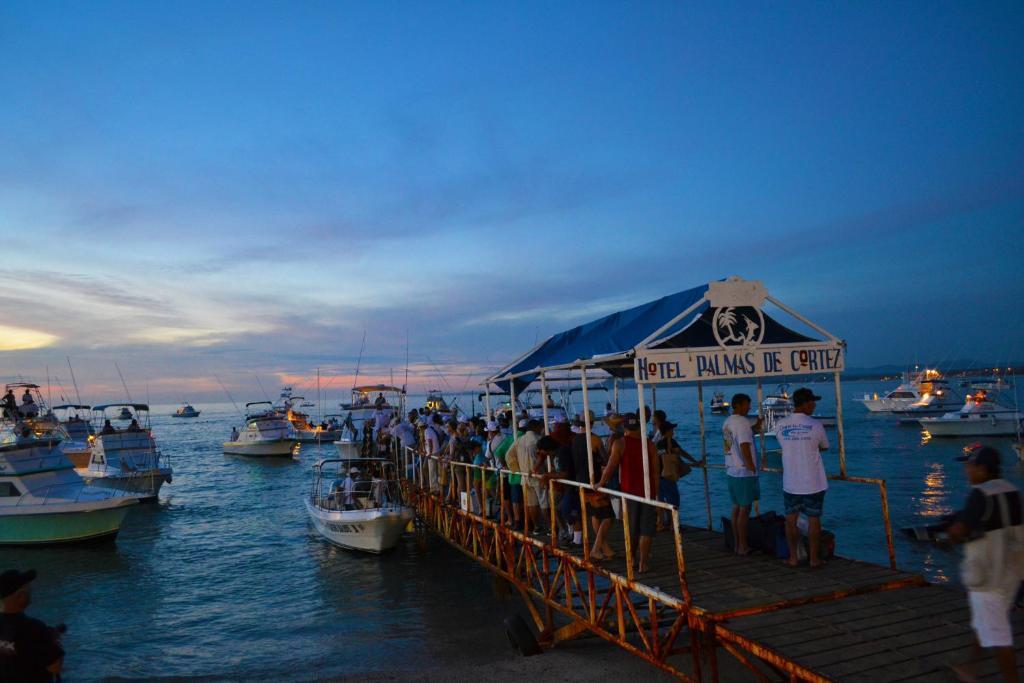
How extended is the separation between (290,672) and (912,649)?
33.2 ft

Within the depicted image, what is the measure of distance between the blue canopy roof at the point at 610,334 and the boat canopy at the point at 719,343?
0.02 m

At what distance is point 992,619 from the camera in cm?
462

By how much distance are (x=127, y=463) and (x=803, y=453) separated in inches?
1411

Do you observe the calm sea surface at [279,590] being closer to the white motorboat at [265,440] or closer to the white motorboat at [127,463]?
the white motorboat at [127,463]

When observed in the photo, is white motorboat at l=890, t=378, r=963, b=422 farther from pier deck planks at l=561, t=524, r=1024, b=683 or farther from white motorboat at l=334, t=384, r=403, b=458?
pier deck planks at l=561, t=524, r=1024, b=683

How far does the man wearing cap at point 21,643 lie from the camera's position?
4809 millimetres

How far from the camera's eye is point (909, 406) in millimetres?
64812

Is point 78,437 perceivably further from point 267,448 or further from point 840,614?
point 840,614

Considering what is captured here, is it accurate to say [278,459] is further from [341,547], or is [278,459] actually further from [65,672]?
[65,672]

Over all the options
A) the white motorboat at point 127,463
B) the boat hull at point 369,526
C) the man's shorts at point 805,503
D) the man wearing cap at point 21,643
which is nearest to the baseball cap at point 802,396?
the man's shorts at point 805,503

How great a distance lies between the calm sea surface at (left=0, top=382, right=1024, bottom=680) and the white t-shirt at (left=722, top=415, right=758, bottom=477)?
6.15 metres

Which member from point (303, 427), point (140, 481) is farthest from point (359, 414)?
point (303, 427)

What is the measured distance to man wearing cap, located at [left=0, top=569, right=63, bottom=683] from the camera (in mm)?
4809

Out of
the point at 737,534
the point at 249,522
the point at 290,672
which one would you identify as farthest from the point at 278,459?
the point at 737,534
